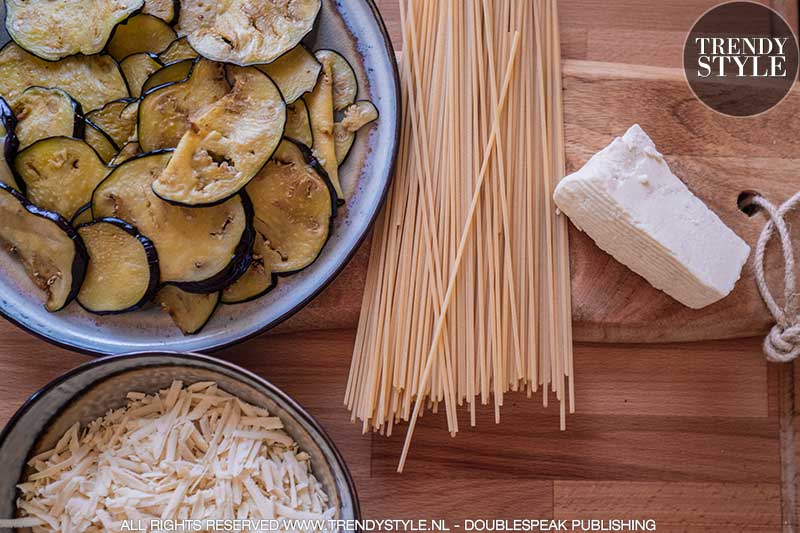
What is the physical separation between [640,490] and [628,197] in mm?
704

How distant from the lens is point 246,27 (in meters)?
1.47

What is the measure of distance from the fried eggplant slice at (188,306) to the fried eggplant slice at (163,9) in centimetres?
58

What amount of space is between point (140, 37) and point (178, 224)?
443 millimetres

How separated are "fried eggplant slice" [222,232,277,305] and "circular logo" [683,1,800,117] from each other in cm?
108

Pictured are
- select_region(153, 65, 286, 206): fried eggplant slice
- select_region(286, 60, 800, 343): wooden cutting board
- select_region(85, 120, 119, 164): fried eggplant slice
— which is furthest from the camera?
select_region(286, 60, 800, 343): wooden cutting board

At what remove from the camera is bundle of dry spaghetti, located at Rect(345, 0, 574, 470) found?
1.50 m

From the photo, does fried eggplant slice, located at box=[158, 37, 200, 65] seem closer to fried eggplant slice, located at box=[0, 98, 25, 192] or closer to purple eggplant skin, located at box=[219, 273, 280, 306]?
fried eggplant slice, located at box=[0, 98, 25, 192]

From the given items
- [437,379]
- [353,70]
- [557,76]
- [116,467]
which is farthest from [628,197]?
[116,467]

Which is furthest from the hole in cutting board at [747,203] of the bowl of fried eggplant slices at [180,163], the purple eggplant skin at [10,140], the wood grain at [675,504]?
the purple eggplant skin at [10,140]

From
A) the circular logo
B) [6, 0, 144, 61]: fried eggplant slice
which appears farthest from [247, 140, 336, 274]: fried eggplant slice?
the circular logo

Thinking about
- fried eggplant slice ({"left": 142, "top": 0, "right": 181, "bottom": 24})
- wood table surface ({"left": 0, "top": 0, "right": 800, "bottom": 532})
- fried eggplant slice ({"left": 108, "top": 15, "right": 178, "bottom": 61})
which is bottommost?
wood table surface ({"left": 0, "top": 0, "right": 800, "bottom": 532})

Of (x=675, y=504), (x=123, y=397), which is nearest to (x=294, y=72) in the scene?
(x=123, y=397)

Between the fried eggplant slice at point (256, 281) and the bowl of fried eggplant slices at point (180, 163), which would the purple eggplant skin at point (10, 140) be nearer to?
the bowl of fried eggplant slices at point (180, 163)

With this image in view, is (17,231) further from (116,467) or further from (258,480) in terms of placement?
(258,480)
